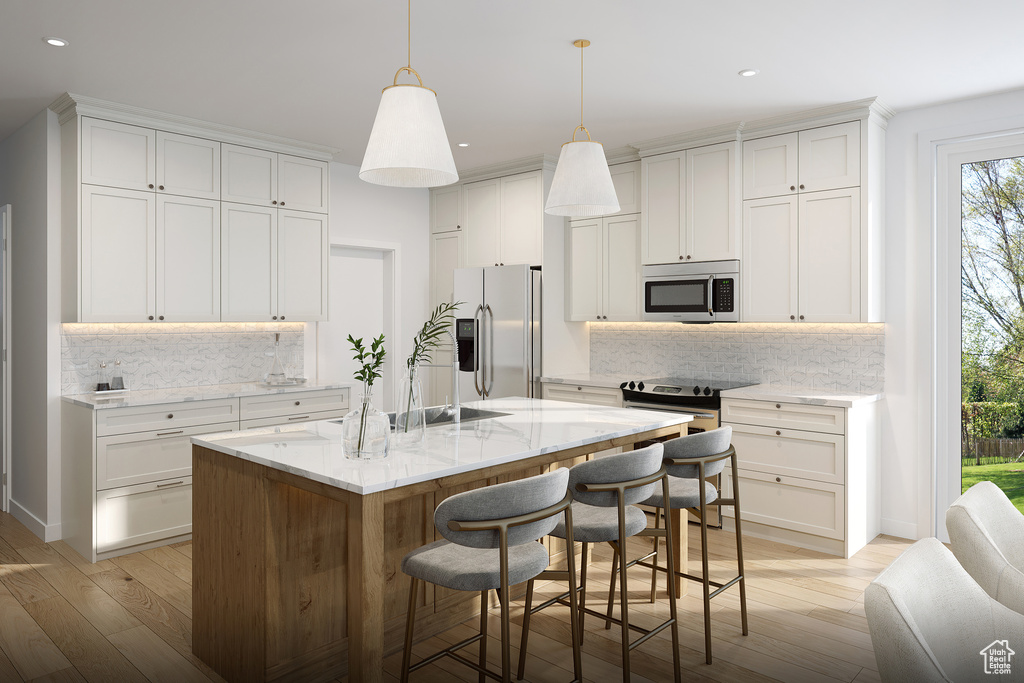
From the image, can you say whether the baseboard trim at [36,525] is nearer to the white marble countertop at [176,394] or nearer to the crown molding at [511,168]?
the white marble countertop at [176,394]

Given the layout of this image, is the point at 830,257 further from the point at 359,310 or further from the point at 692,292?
the point at 359,310

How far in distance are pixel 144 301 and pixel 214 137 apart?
1.18 m

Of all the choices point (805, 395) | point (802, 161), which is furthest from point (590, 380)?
point (802, 161)

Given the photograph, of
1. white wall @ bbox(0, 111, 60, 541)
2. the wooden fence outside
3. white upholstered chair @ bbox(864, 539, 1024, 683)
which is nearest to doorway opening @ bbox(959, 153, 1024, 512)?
the wooden fence outside

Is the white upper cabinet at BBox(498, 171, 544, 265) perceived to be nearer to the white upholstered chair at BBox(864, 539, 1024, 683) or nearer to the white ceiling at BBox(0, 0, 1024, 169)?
the white ceiling at BBox(0, 0, 1024, 169)

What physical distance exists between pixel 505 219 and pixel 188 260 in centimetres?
241

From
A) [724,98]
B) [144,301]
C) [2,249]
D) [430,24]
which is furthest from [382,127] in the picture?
[2,249]

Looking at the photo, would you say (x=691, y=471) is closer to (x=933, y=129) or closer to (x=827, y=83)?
(x=827, y=83)

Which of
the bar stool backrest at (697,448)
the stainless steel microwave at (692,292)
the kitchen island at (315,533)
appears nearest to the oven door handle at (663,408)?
the stainless steel microwave at (692,292)

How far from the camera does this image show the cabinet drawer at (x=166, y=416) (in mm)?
3855

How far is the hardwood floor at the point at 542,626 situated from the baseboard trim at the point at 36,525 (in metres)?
0.19

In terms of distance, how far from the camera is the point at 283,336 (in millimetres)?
5246

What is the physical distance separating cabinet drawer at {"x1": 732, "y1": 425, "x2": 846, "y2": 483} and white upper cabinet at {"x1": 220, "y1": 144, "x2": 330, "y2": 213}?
342 cm

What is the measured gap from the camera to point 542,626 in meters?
3.01
